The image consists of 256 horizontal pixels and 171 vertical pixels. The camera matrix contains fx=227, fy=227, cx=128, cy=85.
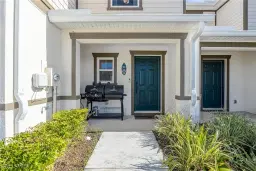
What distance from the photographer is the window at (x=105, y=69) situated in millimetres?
8414

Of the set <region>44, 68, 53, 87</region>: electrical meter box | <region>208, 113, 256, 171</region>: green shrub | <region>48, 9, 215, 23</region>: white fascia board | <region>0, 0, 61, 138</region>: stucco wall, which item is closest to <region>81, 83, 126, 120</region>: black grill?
<region>0, 0, 61, 138</region>: stucco wall

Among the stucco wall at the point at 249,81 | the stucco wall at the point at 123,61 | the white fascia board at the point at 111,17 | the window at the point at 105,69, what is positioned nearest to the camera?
the white fascia board at the point at 111,17

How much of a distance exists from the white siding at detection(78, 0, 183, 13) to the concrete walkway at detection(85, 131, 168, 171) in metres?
4.42

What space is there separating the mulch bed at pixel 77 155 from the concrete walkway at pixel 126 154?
0.35 feet

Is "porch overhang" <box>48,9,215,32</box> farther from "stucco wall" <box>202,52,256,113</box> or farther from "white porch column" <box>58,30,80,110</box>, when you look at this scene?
"stucco wall" <box>202,52,256,113</box>

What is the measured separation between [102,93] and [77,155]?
3.86 m

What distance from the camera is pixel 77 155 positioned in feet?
13.5

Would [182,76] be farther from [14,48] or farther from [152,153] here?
[14,48]

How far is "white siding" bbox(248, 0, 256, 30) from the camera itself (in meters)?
8.53

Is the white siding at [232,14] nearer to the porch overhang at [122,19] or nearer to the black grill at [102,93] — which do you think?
the porch overhang at [122,19]

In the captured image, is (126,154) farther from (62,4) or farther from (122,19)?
(62,4)

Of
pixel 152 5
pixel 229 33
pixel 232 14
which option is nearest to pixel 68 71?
pixel 152 5

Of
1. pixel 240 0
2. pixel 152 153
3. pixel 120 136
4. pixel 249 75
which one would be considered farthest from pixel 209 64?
pixel 152 153

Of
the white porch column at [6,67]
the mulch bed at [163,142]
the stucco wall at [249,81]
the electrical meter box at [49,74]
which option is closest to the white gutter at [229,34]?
the stucco wall at [249,81]
